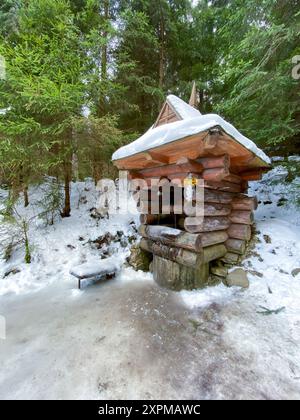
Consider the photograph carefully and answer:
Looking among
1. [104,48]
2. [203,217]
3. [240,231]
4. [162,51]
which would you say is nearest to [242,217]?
[240,231]

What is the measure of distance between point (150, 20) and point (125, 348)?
979 cm

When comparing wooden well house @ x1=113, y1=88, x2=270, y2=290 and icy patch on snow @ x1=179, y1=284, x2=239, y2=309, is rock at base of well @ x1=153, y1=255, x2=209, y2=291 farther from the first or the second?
icy patch on snow @ x1=179, y1=284, x2=239, y2=309

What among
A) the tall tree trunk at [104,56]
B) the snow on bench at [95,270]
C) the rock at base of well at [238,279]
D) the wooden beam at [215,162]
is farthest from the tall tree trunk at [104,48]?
the rock at base of well at [238,279]

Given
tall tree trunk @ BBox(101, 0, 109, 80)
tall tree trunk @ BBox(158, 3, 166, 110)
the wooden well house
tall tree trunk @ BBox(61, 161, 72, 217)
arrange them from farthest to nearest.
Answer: tall tree trunk @ BBox(158, 3, 166, 110)
tall tree trunk @ BBox(101, 0, 109, 80)
tall tree trunk @ BBox(61, 161, 72, 217)
the wooden well house

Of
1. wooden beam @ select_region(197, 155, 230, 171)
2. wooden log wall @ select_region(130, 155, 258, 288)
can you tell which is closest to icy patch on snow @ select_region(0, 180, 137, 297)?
wooden log wall @ select_region(130, 155, 258, 288)

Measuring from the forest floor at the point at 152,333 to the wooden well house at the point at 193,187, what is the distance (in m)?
0.46

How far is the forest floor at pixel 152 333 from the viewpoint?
6.19ft

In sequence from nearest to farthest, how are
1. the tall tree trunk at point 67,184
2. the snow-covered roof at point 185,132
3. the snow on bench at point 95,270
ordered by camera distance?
the snow-covered roof at point 185,132 → the snow on bench at point 95,270 → the tall tree trunk at point 67,184

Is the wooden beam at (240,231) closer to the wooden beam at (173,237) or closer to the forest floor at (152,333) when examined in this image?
the forest floor at (152,333)

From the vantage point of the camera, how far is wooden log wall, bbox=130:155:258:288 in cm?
352

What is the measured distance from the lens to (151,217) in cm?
480

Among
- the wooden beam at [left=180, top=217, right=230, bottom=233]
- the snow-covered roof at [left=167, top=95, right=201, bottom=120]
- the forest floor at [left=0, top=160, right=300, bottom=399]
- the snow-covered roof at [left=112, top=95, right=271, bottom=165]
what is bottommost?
the forest floor at [left=0, top=160, right=300, bottom=399]

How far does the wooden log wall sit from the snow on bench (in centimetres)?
84
